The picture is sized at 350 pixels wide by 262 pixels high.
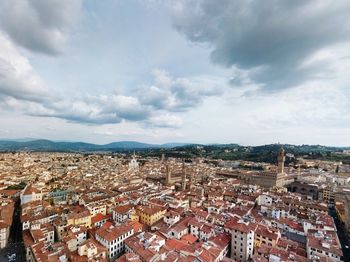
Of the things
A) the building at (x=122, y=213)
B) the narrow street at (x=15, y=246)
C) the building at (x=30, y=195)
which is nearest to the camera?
the narrow street at (x=15, y=246)

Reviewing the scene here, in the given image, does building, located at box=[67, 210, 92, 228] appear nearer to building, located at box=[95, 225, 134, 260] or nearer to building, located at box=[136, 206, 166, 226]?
building, located at box=[95, 225, 134, 260]

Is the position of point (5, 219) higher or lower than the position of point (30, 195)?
lower

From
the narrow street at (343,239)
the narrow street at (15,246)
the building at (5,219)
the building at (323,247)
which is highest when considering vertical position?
the building at (323,247)

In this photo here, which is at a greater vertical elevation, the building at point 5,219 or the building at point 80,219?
the building at point 80,219

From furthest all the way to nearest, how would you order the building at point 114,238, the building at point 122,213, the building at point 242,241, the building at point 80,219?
the building at point 122,213
the building at point 80,219
the building at point 114,238
the building at point 242,241

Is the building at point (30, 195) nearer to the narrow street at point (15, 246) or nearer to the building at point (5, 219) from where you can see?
the building at point (5, 219)

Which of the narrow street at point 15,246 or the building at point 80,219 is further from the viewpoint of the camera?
the building at point 80,219

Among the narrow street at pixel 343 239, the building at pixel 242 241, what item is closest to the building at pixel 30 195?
the building at pixel 242 241

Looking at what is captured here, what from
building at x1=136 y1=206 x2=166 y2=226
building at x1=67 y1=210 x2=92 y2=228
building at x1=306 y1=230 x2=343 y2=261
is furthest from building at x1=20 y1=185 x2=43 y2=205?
building at x1=306 y1=230 x2=343 y2=261

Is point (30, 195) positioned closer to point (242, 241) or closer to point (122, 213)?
point (122, 213)

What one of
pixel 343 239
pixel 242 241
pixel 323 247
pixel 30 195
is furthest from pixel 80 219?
pixel 343 239

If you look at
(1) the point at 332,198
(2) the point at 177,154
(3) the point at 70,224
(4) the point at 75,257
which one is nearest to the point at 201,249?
(4) the point at 75,257
